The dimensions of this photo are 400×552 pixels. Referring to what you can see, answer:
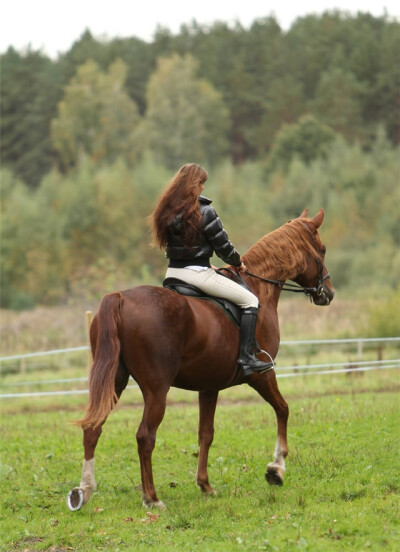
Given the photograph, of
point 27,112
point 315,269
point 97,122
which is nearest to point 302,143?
point 97,122

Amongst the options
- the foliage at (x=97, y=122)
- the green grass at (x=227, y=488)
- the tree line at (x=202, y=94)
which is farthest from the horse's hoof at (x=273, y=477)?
the foliage at (x=97, y=122)

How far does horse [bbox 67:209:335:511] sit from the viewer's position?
678cm

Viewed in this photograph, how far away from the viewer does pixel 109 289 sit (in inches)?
1051

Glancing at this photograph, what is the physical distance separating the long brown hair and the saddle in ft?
1.36

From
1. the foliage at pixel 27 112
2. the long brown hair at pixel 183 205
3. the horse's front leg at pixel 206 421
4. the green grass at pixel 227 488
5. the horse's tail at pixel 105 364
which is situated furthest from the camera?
the foliage at pixel 27 112

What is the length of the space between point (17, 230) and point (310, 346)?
3137 centimetres

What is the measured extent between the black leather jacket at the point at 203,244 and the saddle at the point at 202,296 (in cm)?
17

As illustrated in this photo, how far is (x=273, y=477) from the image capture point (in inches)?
304

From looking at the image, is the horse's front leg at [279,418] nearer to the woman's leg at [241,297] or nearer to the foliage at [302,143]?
the woman's leg at [241,297]

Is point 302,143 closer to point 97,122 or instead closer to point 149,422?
point 97,122

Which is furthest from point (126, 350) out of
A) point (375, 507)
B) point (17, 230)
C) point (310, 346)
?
point (17, 230)

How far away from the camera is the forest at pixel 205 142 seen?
51.3m

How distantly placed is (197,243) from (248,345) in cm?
109

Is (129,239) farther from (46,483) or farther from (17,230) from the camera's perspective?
(46,483)
